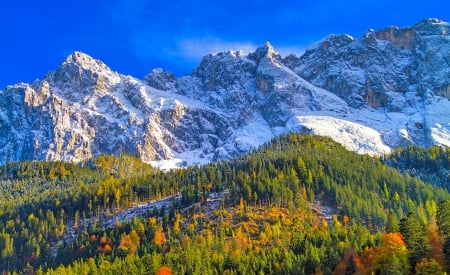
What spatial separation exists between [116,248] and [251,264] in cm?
6599

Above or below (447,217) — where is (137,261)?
below

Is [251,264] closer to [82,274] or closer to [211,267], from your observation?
[211,267]

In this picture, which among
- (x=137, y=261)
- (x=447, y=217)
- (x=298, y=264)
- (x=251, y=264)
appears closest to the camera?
(x=447, y=217)

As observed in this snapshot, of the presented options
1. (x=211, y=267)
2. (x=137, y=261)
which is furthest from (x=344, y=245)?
(x=137, y=261)

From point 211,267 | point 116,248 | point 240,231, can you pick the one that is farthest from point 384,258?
point 116,248

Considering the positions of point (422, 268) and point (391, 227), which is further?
point (391, 227)

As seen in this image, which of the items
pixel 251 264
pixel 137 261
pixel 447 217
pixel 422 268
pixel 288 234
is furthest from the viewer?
pixel 288 234

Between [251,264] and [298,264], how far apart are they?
1538 cm

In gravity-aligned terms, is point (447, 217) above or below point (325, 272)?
above

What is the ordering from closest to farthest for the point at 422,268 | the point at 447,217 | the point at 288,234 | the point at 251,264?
the point at 422,268
the point at 447,217
the point at 251,264
the point at 288,234

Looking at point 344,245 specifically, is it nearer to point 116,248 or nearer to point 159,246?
point 159,246

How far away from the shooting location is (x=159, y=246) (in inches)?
7451

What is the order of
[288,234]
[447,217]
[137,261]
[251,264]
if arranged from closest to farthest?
[447,217] < [251,264] < [137,261] < [288,234]

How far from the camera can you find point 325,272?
5123 inches
